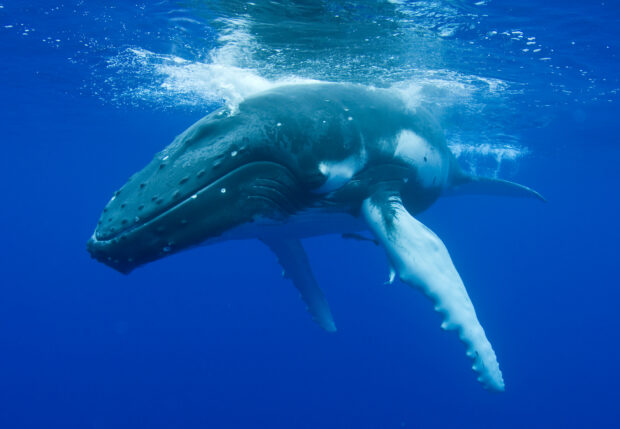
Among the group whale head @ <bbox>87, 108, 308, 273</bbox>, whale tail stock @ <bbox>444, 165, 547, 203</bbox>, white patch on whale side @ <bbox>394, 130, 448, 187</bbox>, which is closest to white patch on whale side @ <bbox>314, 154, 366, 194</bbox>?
whale head @ <bbox>87, 108, 308, 273</bbox>

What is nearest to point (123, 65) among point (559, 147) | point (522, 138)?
point (522, 138)

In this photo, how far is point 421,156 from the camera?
679cm

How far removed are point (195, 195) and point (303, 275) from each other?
4.53 meters

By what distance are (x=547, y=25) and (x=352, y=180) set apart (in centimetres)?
998

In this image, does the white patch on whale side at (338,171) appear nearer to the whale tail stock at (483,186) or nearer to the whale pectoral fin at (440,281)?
the whale pectoral fin at (440,281)

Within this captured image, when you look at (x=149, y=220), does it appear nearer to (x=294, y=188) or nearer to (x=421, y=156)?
(x=294, y=188)

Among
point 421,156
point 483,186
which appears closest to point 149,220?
point 421,156

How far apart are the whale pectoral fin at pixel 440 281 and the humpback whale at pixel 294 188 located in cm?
1

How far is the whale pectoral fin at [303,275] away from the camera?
26.0ft

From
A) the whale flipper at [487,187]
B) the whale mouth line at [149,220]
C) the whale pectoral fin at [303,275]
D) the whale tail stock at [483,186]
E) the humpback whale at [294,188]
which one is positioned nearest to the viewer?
the whale mouth line at [149,220]

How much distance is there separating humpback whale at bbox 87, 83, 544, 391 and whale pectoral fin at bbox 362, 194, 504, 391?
1cm

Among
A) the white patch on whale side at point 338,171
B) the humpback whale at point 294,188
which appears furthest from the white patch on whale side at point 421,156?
the white patch on whale side at point 338,171

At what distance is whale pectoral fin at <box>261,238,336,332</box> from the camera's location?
26.0ft

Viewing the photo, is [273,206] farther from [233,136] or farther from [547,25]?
[547,25]
